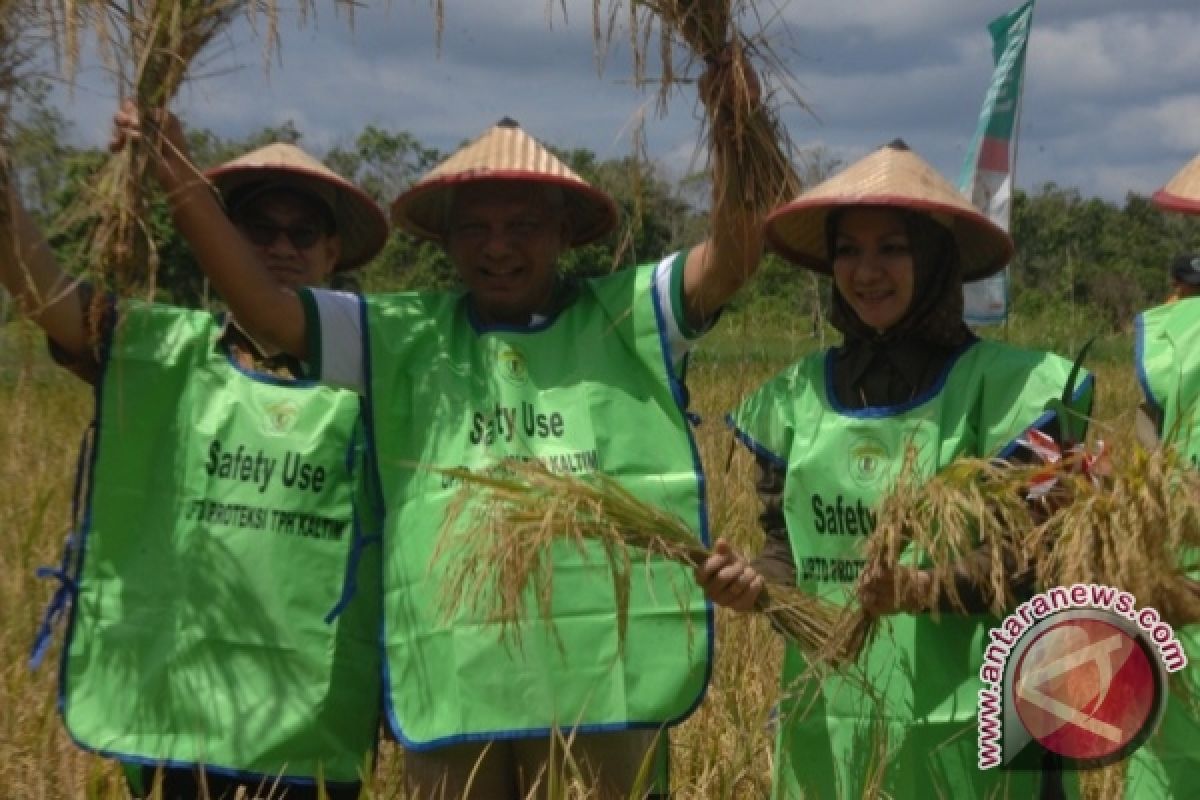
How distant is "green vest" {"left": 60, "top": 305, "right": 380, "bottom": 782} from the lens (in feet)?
9.90

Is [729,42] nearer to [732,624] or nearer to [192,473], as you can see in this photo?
[192,473]

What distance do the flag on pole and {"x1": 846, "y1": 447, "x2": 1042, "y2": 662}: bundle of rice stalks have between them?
9.60 feet

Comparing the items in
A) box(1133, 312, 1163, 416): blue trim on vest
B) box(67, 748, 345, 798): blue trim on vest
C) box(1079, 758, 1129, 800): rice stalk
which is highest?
box(1133, 312, 1163, 416): blue trim on vest

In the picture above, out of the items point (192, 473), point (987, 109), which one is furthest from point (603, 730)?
point (987, 109)

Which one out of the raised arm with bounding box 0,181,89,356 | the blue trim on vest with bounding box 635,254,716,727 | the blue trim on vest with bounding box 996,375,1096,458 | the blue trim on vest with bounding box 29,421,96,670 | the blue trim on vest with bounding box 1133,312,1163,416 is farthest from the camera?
the blue trim on vest with bounding box 29,421,96,670

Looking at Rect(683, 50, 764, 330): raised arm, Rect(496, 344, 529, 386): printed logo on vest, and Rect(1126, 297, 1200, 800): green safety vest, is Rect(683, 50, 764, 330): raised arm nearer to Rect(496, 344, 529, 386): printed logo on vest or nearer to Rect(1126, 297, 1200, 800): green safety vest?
Rect(496, 344, 529, 386): printed logo on vest

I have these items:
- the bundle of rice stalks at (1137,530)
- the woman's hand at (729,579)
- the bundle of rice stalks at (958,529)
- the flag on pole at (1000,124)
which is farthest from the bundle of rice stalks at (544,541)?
the flag on pole at (1000,124)

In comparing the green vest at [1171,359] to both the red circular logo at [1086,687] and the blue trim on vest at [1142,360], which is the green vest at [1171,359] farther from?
the red circular logo at [1086,687]

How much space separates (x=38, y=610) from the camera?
4.09 meters

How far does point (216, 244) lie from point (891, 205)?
121cm

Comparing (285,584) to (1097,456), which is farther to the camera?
(285,584)

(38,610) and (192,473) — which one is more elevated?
(192,473)

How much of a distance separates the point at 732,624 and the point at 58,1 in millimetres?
2406

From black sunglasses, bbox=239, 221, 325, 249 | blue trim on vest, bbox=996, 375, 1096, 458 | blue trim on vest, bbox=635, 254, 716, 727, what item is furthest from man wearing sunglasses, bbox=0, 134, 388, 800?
blue trim on vest, bbox=996, 375, 1096, 458
